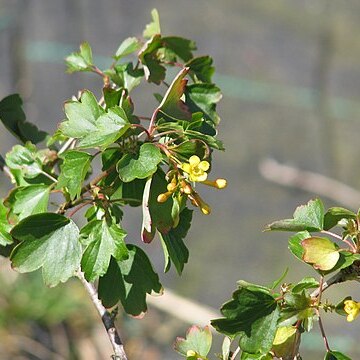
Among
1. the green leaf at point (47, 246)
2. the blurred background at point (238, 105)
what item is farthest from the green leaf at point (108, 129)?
the blurred background at point (238, 105)

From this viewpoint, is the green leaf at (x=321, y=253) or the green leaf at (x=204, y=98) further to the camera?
the green leaf at (x=204, y=98)

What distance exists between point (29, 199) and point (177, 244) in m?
0.17

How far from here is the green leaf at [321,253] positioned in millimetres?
708

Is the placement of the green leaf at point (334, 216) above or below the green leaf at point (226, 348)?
above

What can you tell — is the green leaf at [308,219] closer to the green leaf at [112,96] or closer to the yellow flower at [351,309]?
the yellow flower at [351,309]

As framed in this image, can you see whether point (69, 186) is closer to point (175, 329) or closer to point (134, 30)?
point (175, 329)

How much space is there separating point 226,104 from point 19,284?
58.1 inches

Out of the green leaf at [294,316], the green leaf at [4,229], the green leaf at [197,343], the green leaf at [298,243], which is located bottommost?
the green leaf at [197,343]

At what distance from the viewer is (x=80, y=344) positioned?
3.24m

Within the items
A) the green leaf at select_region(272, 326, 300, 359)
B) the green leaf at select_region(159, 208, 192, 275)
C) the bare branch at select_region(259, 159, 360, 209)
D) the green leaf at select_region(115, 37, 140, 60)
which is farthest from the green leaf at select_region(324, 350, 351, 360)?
the bare branch at select_region(259, 159, 360, 209)

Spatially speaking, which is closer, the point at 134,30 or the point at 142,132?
the point at 142,132

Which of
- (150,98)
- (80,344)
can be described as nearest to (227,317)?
(80,344)

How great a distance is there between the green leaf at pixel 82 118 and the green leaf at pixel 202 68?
0.19m

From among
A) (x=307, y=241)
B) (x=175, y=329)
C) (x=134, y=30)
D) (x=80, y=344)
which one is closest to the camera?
(x=307, y=241)
